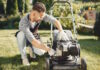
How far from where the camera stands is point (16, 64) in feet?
26.6

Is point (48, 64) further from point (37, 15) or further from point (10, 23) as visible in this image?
point (10, 23)

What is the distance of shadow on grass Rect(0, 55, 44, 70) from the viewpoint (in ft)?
24.9

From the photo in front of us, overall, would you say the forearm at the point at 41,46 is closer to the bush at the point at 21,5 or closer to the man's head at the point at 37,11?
the man's head at the point at 37,11

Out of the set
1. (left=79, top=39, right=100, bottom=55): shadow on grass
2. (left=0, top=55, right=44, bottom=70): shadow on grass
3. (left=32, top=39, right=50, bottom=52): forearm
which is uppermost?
(left=32, top=39, right=50, bottom=52): forearm

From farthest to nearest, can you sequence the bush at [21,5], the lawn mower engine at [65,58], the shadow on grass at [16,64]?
the bush at [21,5]
the shadow on grass at [16,64]
the lawn mower engine at [65,58]

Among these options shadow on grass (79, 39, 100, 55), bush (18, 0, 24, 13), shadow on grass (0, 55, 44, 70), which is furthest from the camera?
bush (18, 0, 24, 13)

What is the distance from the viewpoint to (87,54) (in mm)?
10312

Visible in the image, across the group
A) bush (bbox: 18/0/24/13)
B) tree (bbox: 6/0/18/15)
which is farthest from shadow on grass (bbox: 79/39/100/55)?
bush (bbox: 18/0/24/13)

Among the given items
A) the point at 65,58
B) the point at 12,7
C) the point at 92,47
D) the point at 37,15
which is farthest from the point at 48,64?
the point at 12,7

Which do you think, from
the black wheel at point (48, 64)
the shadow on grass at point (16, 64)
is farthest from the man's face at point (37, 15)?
the shadow on grass at point (16, 64)

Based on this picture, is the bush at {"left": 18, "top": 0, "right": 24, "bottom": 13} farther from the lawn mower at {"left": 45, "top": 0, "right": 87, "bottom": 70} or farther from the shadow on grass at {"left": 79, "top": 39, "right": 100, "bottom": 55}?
the lawn mower at {"left": 45, "top": 0, "right": 87, "bottom": 70}

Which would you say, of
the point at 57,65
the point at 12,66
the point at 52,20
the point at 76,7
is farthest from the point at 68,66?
the point at 76,7

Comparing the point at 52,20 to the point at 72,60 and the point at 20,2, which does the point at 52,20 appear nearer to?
the point at 72,60

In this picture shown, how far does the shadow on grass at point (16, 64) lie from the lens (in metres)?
7.60
